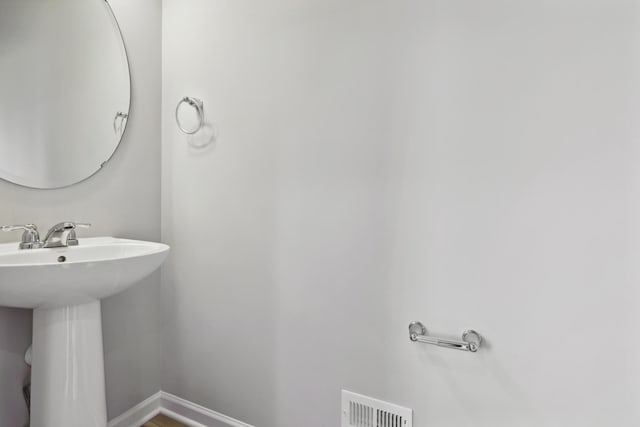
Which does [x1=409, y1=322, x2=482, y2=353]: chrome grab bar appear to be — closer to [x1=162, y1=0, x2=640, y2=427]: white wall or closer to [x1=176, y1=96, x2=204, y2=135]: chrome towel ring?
[x1=162, y1=0, x2=640, y2=427]: white wall

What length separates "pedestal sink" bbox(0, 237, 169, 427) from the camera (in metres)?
1.01

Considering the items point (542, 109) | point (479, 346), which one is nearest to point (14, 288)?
point (479, 346)

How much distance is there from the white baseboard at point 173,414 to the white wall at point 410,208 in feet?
0.14

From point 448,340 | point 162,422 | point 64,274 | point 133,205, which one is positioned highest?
point 133,205

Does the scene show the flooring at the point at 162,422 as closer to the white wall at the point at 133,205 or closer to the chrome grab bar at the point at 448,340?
the white wall at the point at 133,205

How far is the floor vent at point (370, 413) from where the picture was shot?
1196 mm

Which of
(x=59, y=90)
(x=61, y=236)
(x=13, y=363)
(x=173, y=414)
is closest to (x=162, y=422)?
(x=173, y=414)

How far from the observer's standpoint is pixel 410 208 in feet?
3.86

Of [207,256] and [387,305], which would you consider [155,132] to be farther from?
[387,305]

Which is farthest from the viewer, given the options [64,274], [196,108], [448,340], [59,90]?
[196,108]

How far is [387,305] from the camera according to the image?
1220 mm

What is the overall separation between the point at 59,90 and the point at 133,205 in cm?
54

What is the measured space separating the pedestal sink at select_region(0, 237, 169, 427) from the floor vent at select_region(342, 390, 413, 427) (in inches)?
34.0

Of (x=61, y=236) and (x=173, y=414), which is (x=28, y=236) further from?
(x=173, y=414)
